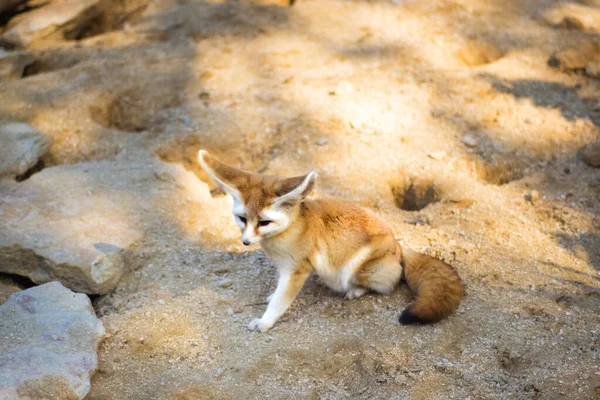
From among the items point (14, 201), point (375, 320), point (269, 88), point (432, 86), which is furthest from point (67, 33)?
point (375, 320)

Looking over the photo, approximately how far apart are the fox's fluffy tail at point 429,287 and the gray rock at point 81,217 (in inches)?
81.4

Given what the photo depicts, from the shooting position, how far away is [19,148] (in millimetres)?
5582

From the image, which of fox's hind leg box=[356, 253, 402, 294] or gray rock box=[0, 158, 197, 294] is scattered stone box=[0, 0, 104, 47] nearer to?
gray rock box=[0, 158, 197, 294]

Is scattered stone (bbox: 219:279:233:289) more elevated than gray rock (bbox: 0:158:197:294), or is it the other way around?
gray rock (bbox: 0:158:197:294)

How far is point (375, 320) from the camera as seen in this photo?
4.04 metres

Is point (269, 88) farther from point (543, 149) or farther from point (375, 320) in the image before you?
point (375, 320)

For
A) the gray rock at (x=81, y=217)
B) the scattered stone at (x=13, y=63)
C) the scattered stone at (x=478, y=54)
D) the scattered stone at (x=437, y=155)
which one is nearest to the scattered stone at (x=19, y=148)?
the gray rock at (x=81, y=217)

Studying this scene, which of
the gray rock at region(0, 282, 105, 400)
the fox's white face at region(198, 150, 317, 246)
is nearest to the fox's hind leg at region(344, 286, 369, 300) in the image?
the fox's white face at region(198, 150, 317, 246)

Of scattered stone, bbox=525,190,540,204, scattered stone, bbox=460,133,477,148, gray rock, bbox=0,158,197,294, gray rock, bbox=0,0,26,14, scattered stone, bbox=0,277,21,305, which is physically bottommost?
scattered stone, bbox=525,190,540,204

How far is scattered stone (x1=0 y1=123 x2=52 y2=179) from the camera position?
17.7 feet

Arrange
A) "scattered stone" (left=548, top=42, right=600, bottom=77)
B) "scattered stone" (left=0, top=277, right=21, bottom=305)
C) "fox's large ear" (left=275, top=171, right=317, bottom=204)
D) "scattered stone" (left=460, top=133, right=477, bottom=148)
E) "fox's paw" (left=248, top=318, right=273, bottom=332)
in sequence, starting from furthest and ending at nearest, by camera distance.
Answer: "scattered stone" (left=548, top=42, right=600, bottom=77), "scattered stone" (left=460, top=133, right=477, bottom=148), "scattered stone" (left=0, top=277, right=21, bottom=305), "fox's paw" (left=248, top=318, right=273, bottom=332), "fox's large ear" (left=275, top=171, right=317, bottom=204)

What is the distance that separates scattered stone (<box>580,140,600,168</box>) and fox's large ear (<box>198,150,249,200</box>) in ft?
11.2

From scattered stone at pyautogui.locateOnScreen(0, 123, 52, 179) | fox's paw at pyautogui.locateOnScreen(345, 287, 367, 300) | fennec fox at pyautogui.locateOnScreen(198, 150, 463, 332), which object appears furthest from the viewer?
scattered stone at pyautogui.locateOnScreen(0, 123, 52, 179)

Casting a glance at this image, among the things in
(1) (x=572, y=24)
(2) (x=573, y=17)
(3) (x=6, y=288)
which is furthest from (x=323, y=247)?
(2) (x=573, y=17)
